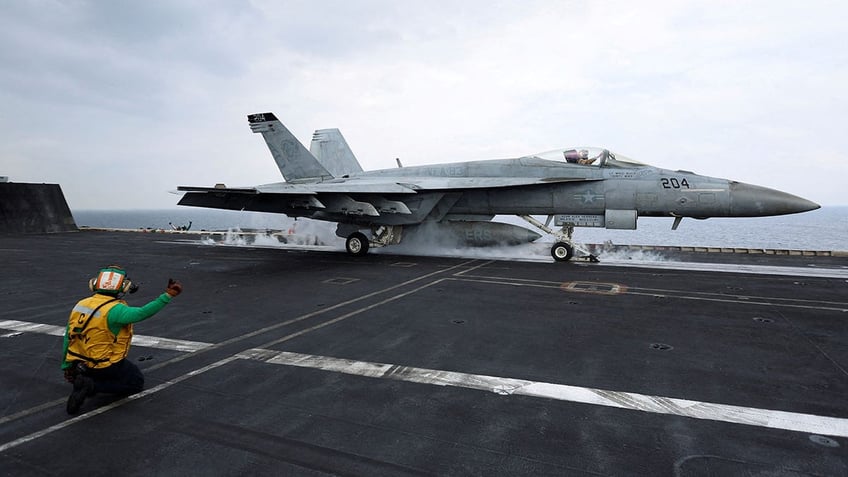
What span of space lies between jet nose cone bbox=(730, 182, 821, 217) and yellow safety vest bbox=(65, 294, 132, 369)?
523 inches

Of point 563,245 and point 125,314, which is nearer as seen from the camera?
point 125,314

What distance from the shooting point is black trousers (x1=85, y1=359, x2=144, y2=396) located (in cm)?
381

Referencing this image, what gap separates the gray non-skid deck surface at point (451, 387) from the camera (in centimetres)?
300

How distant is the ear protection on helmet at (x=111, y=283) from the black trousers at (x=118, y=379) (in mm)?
640

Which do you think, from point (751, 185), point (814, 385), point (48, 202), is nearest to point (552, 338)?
point (814, 385)

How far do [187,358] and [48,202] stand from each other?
31240mm

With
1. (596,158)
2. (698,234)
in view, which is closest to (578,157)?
(596,158)

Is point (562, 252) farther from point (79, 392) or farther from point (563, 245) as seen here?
point (79, 392)

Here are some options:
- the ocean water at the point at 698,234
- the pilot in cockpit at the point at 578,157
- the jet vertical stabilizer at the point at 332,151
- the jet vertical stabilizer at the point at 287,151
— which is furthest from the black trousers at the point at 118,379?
the jet vertical stabilizer at the point at 332,151

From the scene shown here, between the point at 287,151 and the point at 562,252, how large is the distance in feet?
39.1

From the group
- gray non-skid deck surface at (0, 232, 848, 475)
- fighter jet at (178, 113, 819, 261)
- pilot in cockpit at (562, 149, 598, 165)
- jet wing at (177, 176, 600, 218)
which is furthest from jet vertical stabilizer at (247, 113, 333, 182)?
gray non-skid deck surface at (0, 232, 848, 475)

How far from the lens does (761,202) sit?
441 inches

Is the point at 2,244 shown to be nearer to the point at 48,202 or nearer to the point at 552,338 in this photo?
the point at 48,202

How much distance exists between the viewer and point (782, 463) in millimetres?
2887
